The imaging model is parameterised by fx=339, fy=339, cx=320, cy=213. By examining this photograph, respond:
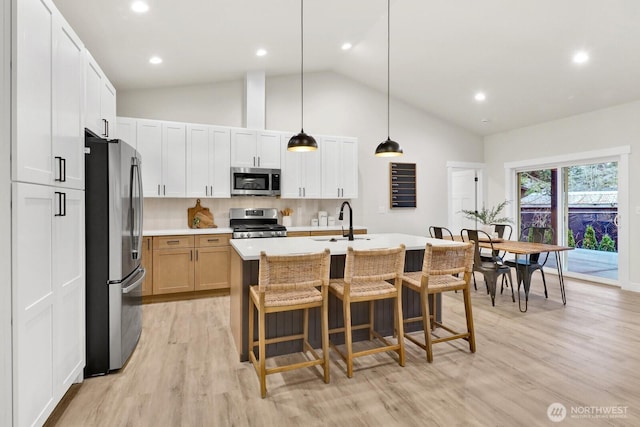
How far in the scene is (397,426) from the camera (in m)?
1.88

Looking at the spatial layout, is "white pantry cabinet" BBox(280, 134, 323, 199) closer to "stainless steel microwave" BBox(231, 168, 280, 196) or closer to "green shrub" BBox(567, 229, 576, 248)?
"stainless steel microwave" BBox(231, 168, 280, 196)

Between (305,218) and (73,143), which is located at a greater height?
(73,143)

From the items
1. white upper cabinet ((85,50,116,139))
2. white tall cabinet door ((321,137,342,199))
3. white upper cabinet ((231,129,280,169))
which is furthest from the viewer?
white tall cabinet door ((321,137,342,199))

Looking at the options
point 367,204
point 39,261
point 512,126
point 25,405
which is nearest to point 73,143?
point 39,261

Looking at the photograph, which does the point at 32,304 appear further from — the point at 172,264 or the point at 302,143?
the point at 172,264

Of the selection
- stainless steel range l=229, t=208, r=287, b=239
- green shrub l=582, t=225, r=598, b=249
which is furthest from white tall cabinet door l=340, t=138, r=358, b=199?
green shrub l=582, t=225, r=598, b=249

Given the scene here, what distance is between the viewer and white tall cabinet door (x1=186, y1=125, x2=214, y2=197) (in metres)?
4.71

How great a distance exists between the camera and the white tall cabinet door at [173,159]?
15.1 ft

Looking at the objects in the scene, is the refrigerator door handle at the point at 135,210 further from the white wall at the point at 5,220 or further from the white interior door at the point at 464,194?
the white interior door at the point at 464,194

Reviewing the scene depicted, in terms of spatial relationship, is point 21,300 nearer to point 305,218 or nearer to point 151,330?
point 151,330

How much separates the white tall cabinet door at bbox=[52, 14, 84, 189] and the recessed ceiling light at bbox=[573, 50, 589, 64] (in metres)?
5.04

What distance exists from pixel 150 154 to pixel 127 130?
0.39m

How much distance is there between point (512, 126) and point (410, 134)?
5.99 feet

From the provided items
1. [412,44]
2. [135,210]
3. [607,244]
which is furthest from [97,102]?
[607,244]
